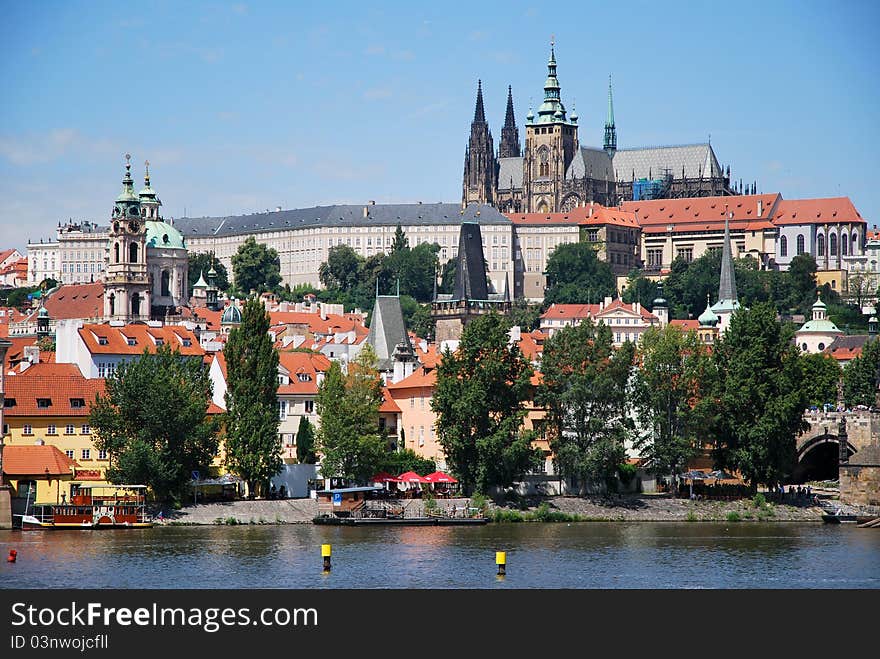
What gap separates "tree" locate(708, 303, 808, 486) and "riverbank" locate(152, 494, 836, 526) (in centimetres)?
203

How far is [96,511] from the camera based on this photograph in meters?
74.0

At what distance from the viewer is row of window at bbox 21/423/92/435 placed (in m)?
77.6

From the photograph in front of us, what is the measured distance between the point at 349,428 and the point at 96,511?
13167 millimetres

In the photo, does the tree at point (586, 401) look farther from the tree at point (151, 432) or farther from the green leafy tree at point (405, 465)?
the tree at point (151, 432)

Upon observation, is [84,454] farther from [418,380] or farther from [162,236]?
[162,236]

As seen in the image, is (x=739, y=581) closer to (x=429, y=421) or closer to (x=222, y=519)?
(x=222, y=519)

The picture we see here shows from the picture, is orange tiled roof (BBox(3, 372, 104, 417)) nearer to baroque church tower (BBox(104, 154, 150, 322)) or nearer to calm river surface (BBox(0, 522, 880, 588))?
calm river surface (BBox(0, 522, 880, 588))

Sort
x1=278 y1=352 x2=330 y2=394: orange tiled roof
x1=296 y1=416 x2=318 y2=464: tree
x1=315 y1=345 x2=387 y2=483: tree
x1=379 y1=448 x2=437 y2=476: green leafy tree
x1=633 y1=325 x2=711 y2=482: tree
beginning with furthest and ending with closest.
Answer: x1=278 y1=352 x2=330 y2=394: orange tiled roof < x1=379 y1=448 x2=437 y2=476: green leafy tree < x1=296 y1=416 x2=318 y2=464: tree < x1=633 y1=325 x2=711 y2=482: tree < x1=315 y1=345 x2=387 y2=483: tree

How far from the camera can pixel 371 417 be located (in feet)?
279

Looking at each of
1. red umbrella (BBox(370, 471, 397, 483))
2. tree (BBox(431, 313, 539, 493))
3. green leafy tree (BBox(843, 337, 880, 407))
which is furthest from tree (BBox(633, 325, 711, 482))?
green leafy tree (BBox(843, 337, 880, 407))

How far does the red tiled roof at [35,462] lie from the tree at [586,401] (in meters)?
20.3
